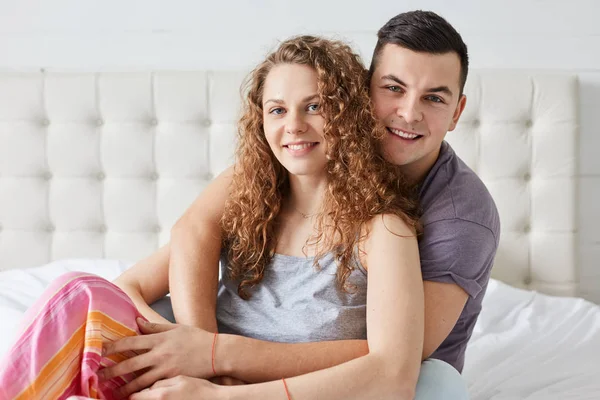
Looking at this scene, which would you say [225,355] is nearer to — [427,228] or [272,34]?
[427,228]

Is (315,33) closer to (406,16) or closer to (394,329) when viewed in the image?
(406,16)

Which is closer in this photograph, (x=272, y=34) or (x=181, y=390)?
(x=181, y=390)

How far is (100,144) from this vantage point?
7.64 feet

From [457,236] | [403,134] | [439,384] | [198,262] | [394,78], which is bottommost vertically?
[439,384]

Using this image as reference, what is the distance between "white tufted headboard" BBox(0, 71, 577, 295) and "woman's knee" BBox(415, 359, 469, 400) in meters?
1.13

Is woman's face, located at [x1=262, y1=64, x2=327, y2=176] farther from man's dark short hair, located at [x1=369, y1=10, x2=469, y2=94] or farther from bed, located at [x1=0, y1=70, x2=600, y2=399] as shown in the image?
bed, located at [x1=0, y1=70, x2=600, y2=399]

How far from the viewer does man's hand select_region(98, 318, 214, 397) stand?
118cm

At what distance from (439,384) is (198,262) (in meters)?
0.55

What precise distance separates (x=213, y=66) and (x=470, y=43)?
865 mm

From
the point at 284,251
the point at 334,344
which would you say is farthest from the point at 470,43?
the point at 334,344

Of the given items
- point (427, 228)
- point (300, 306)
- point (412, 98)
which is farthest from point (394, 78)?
point (300, 306)

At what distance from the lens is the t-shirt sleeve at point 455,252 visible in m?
1.26

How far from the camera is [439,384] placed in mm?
1188

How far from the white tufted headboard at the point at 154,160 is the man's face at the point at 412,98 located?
0.90m
